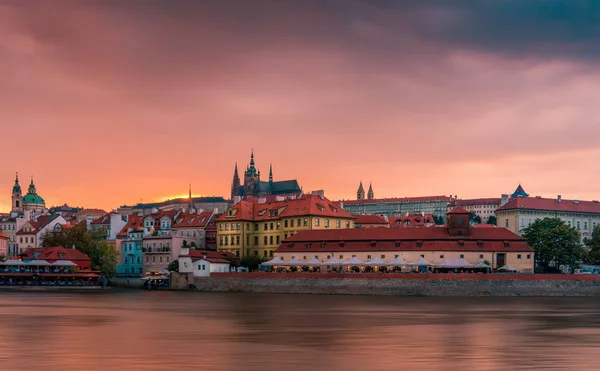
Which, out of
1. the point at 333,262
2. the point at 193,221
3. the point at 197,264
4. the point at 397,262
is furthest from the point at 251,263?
the point at 193,221

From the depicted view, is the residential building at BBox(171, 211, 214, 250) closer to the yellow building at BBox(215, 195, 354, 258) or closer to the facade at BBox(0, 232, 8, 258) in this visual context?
the yellow building at BBox(215, 195, 354, 258)

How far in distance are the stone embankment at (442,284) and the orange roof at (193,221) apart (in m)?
46.0

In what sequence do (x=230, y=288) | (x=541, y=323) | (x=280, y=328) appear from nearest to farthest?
(x=280, y=328) → (x=541, y=323) → (x=230, y=288)

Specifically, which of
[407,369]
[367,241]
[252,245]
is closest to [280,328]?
[407,369]

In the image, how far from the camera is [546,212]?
155m

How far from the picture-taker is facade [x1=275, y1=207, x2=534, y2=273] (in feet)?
324

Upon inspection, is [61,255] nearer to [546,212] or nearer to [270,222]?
[270,222]

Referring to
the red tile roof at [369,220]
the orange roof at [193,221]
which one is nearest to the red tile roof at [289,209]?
the orange roof at [193,221]

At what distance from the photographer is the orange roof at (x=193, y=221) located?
139125 millimetres

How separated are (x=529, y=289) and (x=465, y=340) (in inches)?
1940

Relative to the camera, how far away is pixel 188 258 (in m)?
104

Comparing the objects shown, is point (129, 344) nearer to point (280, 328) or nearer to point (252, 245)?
point (280, 328)

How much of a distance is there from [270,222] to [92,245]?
27514 millimetres

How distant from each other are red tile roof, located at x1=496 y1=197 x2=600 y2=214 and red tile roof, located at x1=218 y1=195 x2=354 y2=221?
4349 centimetres
